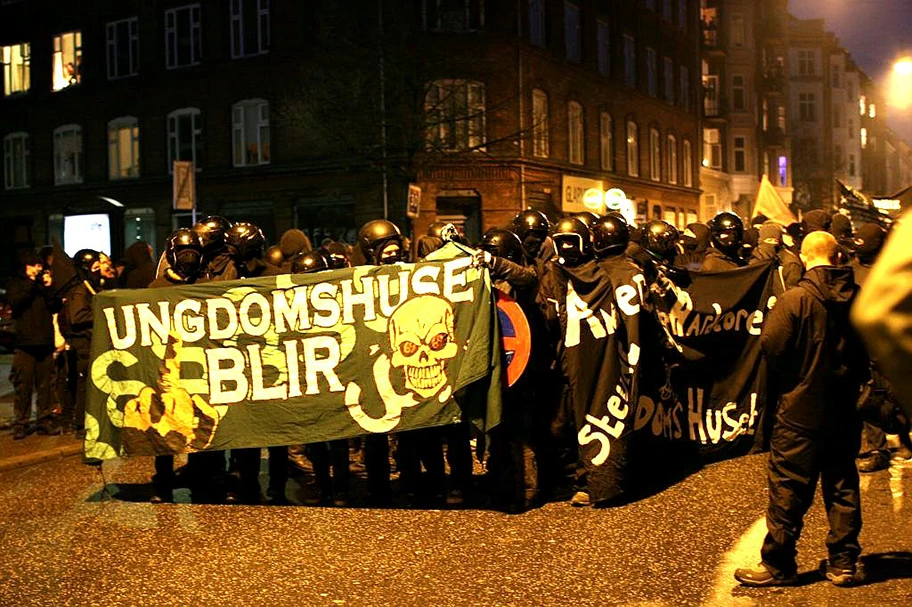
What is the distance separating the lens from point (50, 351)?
11.4 metres

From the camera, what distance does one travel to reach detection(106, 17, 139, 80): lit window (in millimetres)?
35969

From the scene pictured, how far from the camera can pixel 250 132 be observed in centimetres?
3319

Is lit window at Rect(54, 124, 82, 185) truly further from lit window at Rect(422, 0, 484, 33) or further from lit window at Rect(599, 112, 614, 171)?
lit window at Rect(599, 112, 614, 171)

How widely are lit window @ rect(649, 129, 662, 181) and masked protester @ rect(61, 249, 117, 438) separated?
111ft

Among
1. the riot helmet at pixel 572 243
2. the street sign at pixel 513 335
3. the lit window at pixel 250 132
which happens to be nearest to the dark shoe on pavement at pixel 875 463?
the riot helmet at pixel 572 243

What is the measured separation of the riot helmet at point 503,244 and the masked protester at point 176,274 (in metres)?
2.33

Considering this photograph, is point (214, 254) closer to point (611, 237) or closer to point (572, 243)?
point (572, 243)

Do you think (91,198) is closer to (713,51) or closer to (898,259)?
(713,51)

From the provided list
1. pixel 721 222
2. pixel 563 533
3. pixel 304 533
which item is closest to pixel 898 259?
pixel 563 533

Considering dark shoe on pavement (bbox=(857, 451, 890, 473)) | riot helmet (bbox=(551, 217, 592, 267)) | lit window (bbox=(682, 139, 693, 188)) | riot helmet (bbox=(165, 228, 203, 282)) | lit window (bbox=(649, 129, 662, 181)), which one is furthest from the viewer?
lit window (bbox=(682, 139, 693, 188))

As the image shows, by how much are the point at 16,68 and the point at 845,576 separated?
4082 centimetres

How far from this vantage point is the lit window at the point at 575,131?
3538 cm

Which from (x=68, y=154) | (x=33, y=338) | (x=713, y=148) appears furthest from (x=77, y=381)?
(x=713, y=148)

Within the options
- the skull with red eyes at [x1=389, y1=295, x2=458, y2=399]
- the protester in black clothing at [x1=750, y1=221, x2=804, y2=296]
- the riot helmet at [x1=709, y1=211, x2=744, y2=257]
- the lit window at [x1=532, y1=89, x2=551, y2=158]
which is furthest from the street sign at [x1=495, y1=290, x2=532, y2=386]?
the lit window at [x1=532, y1=89, x2=551, y2=158]
